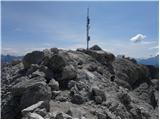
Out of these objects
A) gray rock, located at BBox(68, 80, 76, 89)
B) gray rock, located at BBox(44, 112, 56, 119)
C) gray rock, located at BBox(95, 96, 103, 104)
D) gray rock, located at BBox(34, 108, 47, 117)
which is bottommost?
gray rock, located at BBox(95, 96, 103, 104)

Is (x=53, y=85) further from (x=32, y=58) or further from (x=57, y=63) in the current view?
(x=32, y=58)

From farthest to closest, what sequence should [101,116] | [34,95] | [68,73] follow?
[68,73]
[101,116]
[34,95]


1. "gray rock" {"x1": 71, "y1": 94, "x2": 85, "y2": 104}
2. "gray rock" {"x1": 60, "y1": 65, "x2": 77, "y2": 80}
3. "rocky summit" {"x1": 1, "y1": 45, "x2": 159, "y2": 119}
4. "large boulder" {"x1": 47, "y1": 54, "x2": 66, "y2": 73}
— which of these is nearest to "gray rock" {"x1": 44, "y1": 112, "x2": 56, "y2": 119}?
"rocky summit" {"x1": 1, "y1": 45, "x2": 159, "y2": 119}

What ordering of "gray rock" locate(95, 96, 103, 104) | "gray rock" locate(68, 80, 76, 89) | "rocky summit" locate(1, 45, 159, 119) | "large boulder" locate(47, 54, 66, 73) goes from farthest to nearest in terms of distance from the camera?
1. "large boulder" locate(47, 54, 66, 73)
2. "gray rock" locate(68, 80, 76, 89)
3. "gray rock" locate(95, 96, 103, 104)
4. "rocky summit" locate(1, 45, 159, 119)

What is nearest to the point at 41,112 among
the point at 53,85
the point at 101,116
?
the point at 101,116

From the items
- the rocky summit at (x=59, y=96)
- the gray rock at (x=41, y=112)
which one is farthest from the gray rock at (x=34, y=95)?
the gray rock at (x=41, y=112)

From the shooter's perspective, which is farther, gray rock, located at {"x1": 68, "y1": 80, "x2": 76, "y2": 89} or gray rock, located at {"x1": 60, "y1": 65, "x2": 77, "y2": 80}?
gray rock, located at {"x1": 60, "y1": 65, "x2": 77, "y2": 80}

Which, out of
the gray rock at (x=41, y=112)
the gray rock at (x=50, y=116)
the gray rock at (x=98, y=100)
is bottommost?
the gray rock at (x=98, y=100)

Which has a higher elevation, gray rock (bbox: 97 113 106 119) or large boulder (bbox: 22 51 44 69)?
large boulder (bbox: 22 51 44 69)

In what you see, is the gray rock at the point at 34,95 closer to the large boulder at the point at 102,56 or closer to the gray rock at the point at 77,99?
the gray rock at the point at 77,99

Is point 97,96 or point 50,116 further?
point 97,96

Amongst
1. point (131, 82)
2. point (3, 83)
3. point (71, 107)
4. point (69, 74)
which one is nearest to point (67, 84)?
point (69, 74)

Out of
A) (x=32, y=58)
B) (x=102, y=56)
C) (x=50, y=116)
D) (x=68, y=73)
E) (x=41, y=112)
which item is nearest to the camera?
A: (x=50, y=116)

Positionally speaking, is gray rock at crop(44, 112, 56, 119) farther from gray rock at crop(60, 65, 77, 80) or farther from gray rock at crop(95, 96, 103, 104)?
gray rock at crop(60, 65, 77, 80)
